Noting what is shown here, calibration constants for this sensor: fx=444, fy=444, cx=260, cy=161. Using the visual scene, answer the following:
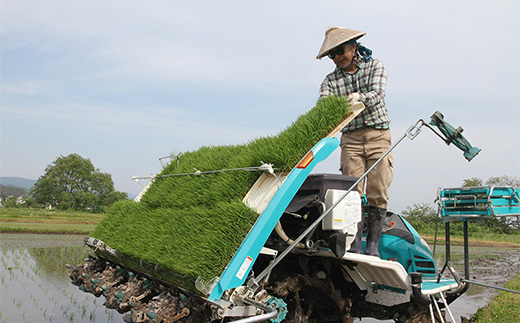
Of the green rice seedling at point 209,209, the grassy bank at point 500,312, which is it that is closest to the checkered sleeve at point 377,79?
the green rice seedling at point 209,209

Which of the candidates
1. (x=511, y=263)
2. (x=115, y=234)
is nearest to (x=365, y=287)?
(x=115, y=234)

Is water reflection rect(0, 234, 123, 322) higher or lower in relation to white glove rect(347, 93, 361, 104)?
lower

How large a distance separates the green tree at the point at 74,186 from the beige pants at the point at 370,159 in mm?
36314

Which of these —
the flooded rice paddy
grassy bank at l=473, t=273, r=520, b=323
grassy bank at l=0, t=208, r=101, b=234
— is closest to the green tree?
grassy bank at l=0, t=208, r=101, b=234

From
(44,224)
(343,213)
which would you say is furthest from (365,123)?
(44,224)

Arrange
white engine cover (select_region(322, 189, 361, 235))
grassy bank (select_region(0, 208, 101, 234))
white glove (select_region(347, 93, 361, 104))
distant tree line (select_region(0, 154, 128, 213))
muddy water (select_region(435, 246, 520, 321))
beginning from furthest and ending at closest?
distant tree line (select_region(0, 154, 128, 213))
grassy bank (select_region(0, 208, 101, 234))
muddy water (select_region(435, 246, 520, 321))
white glove (select_region(347, 93, 361, 104))
white engine cover (select_region(322, 189, 361, 235))

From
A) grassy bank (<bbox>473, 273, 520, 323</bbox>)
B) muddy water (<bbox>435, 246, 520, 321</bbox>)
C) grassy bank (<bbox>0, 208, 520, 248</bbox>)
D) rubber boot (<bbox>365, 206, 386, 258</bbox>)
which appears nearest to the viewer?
rubber boot (<bbox>365, 206, 386, 258</bbox>)

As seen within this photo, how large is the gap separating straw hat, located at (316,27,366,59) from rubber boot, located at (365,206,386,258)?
1537mm

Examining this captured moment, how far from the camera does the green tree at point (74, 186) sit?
4006 cm

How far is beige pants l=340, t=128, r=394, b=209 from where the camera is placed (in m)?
4.11

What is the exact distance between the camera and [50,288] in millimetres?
6762

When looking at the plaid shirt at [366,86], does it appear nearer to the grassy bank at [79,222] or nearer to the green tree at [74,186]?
the grassy bank at [79,222]

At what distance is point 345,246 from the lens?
3283 millimetres

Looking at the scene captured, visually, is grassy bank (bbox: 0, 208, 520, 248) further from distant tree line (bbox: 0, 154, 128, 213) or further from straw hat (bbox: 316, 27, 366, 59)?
straw hat (bbox: 316, 27, 366, 59)
